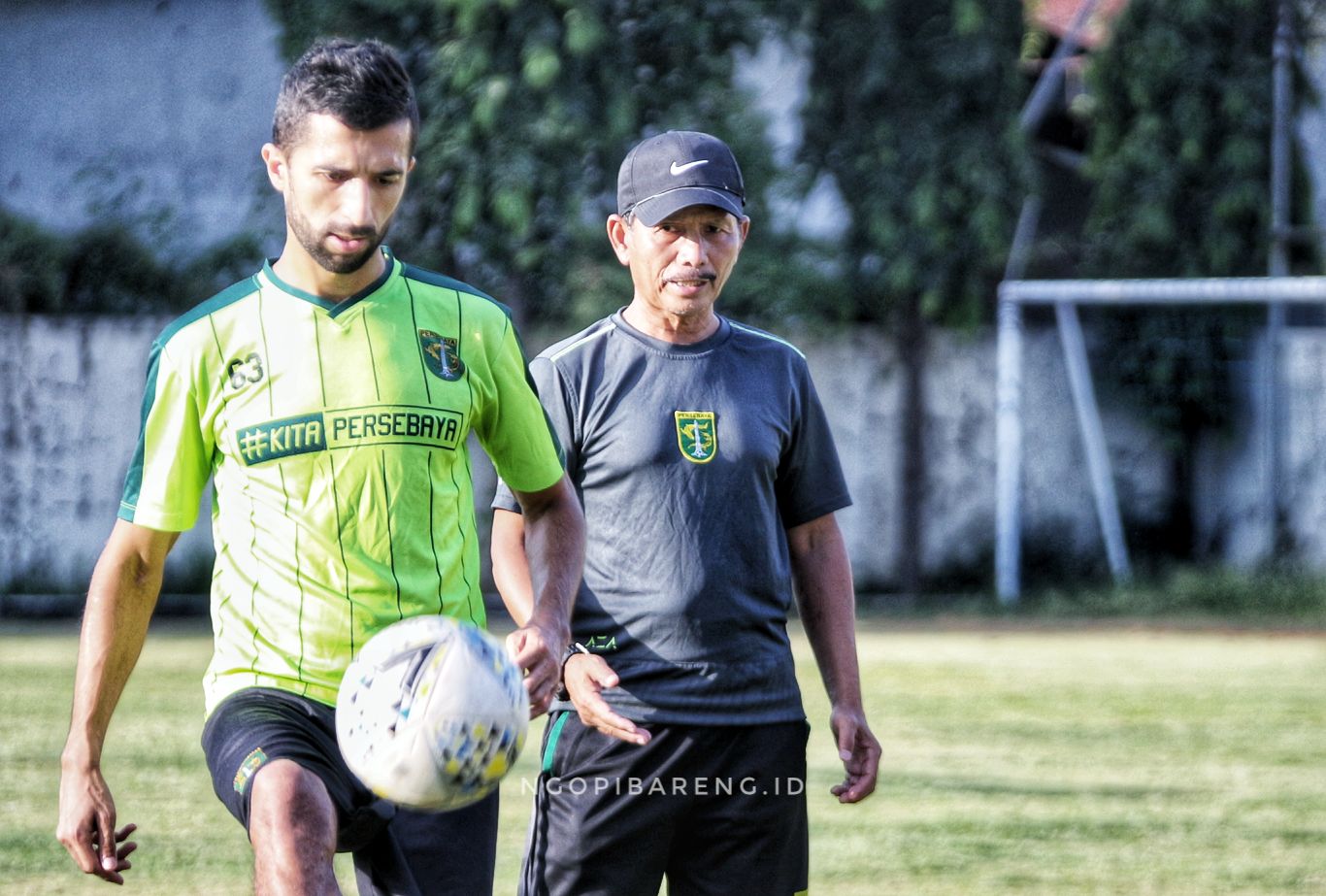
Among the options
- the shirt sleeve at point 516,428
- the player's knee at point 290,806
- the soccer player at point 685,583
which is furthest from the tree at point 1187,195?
the player's knee at point 290,806

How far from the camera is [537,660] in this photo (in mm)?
3811

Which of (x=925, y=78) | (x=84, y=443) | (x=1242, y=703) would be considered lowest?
(x=1242, y=703)

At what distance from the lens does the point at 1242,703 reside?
12180 mm

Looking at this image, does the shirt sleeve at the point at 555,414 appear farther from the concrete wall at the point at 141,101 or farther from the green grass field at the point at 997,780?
the concrete wall at the point at 141,101

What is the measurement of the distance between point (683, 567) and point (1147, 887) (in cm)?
337

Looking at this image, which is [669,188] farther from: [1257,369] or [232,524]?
[1257,369]

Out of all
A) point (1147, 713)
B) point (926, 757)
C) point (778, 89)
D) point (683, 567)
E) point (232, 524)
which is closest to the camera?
point (232, 524)

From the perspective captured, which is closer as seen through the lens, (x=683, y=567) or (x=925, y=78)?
(x=683, y=567)

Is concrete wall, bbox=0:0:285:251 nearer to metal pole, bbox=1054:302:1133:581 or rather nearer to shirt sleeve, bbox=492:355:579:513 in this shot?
metal pole, bbox=1054:302:1133:581

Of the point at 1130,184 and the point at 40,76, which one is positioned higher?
the point at 40,76

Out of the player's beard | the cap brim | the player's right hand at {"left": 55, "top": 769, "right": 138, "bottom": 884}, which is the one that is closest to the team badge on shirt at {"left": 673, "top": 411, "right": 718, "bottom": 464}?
the cap brim

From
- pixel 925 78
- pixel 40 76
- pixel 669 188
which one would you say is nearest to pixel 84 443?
pixel 40 76

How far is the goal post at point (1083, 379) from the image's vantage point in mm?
19422

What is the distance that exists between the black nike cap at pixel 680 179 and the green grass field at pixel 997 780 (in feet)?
4.87
